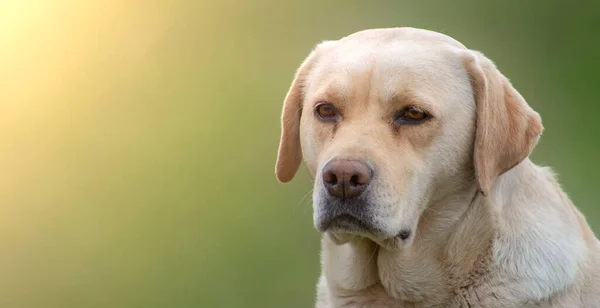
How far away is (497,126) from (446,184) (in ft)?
0.93

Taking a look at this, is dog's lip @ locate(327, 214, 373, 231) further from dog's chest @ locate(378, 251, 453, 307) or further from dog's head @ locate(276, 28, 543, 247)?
dog's chest @ locate(378, 251, 453, 307)

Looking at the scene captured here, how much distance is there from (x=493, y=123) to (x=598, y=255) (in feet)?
2.44

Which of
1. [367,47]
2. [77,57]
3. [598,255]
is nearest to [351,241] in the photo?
[367,47]

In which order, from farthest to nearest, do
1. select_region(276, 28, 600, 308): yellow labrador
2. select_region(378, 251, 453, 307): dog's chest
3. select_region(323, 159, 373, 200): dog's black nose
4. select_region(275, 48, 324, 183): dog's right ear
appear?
select_region(275, 48, 324, 183): dog's right ear → select_region(378, 251, 453, 307): dog's chest → select_region(276, 28, 600, 308): yellow labrador → select_region(323, 159, 373, 200): dog's black nose

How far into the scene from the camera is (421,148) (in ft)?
9.96

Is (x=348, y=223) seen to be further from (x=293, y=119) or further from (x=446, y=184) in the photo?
(x=293, y=119)

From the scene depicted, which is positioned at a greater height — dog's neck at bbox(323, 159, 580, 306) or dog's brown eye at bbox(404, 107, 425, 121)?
dog's brown eye at bbox(404, 107, 425, 121)

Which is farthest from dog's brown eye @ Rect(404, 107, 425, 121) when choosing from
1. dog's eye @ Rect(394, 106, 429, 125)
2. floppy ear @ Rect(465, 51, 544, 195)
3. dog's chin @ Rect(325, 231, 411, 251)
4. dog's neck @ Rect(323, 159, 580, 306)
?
dog's chin @ Rect(325, 231, 411, 251)

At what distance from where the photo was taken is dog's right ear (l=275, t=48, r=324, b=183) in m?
3.49

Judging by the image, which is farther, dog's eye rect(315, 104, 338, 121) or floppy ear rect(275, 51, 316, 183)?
floppy ear rect(275, 51, 316, 183)

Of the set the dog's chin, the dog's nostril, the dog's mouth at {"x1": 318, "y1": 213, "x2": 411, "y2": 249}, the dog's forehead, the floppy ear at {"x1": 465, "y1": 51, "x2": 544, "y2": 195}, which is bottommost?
the dog's chin

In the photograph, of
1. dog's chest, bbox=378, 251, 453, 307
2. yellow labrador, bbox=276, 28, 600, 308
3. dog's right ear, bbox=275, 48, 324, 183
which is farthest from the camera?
dog's right ear, bbox=275, 48, 324, 183

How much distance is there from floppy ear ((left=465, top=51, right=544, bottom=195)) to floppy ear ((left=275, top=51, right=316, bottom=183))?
28.0 inches

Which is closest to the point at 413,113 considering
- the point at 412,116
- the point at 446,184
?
the point at 412,116
